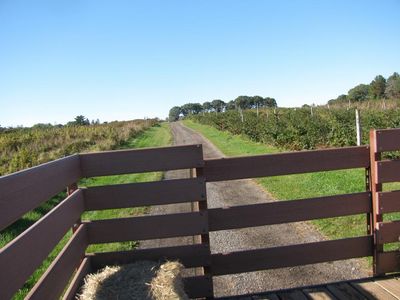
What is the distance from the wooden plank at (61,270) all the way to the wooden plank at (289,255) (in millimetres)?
1198

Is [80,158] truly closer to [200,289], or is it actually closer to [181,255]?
[181,255]

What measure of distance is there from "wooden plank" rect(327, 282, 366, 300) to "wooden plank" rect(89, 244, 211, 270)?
1.17 metres

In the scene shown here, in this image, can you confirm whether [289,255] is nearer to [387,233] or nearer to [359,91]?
[387,233]

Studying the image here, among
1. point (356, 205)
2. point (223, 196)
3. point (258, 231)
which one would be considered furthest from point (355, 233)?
point (223, 196)

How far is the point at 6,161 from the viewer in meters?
16.6

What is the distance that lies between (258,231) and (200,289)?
3447 mm

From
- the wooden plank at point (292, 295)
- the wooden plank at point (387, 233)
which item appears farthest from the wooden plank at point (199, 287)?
the wooden plank at point (387, 233)

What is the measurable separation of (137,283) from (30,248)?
1023 mm

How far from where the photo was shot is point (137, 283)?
3.11 m

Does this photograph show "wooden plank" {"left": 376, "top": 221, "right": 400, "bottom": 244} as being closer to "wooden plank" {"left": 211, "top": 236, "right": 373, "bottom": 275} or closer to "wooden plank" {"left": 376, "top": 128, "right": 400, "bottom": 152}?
"wooden plank" {"left": 211, "top": 236, "right": 373, "bottom": 275}

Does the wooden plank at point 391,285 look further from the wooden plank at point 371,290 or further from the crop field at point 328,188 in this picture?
the crop field at point 328,188

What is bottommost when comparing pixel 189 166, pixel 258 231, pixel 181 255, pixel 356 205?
pixel 258 231

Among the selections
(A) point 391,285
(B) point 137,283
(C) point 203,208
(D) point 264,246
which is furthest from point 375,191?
(D) point 264,246

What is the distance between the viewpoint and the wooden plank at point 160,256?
3.74m
